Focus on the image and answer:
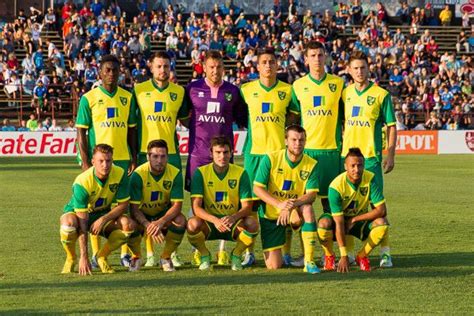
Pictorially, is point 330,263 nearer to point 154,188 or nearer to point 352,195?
point 352,195

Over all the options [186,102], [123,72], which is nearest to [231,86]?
[186,102]

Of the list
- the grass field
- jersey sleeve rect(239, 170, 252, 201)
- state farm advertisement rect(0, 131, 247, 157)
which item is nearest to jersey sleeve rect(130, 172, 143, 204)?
the grass field

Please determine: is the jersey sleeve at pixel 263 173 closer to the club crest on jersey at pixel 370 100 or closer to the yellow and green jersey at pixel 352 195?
the yellow and green jersey at pixel 352 195

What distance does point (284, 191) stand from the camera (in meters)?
10.9

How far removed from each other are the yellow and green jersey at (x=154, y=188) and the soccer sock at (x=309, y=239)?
1.21m

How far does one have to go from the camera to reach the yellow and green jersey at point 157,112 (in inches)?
442

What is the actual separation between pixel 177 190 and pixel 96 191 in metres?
0.76

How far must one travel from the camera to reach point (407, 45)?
41.7 m

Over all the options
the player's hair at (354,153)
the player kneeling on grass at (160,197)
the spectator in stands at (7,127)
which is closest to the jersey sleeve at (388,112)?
the player's hair at (354,153)

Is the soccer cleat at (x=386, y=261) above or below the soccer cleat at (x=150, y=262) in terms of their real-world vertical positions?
above

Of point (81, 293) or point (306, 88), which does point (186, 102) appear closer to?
point (306, 88)

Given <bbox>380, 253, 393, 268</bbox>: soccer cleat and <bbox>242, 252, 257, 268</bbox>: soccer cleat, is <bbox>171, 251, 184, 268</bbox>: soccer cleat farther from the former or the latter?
<bbox>380, 253, 393, 268</bbox>: soccer cleat

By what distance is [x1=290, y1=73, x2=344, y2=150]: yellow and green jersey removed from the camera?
37.1 ft

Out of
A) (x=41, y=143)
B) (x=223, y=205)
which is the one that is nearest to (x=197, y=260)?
(x=223, y=205)
